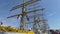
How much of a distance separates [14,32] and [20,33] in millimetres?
992

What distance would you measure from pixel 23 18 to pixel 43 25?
25152 millimetres

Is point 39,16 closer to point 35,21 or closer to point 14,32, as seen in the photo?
point 35,21

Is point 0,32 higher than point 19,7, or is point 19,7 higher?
point 19,7

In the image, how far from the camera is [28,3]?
132 feet

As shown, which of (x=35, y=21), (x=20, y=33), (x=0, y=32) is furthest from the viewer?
(x=35, y=21)

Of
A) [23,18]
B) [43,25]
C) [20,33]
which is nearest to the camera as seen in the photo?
[20,33]

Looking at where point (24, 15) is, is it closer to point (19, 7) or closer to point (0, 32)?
point (19, 7)

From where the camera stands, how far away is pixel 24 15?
39844 millimetres

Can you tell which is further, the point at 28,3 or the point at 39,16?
the point at 39,16

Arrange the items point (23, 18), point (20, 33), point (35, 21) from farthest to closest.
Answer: point (35, 21) → point (23, 18) → point (20, 33)

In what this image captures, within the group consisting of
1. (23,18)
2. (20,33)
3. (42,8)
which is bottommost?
(20,33)

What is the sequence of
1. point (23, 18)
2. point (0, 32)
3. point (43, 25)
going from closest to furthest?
point (0, 32) → point (23, 18) → point (43, 25)

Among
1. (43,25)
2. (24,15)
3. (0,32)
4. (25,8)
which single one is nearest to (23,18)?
(24,15)

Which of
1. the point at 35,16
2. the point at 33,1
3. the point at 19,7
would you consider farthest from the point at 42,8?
the point at 35,16
